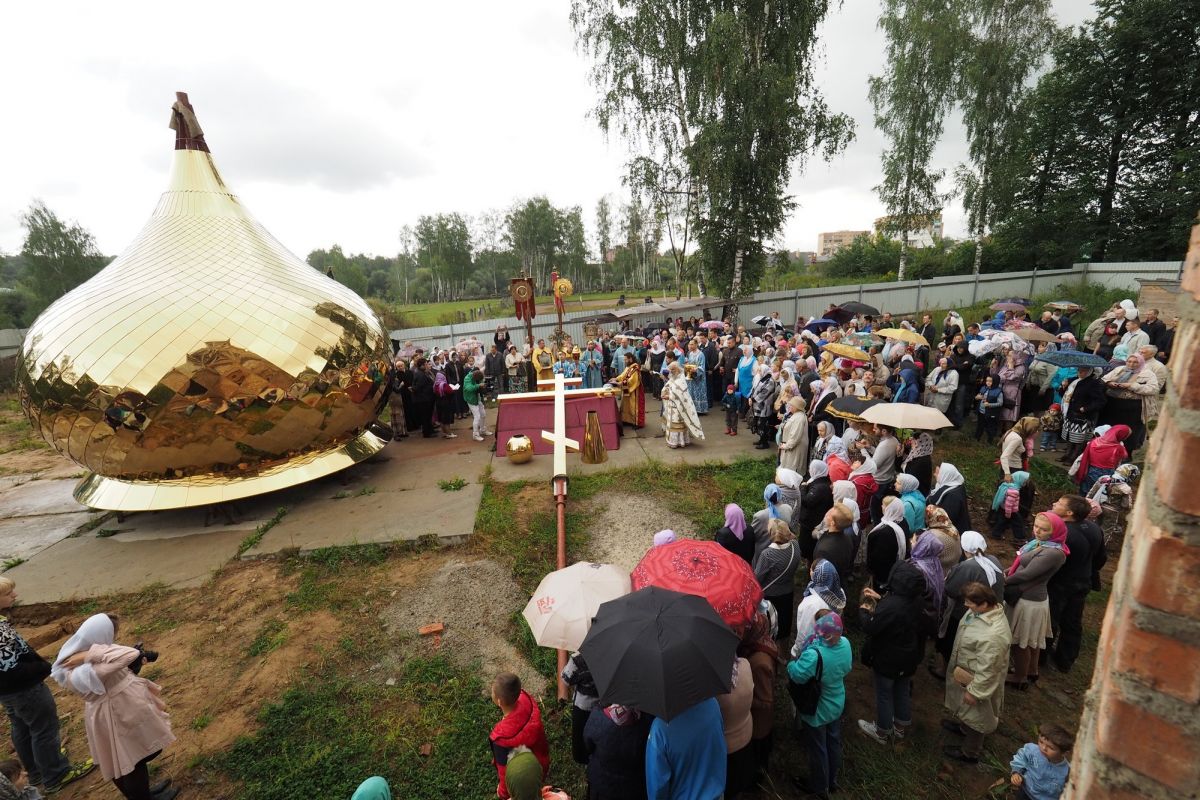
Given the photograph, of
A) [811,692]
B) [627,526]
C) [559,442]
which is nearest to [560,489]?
[559,442]

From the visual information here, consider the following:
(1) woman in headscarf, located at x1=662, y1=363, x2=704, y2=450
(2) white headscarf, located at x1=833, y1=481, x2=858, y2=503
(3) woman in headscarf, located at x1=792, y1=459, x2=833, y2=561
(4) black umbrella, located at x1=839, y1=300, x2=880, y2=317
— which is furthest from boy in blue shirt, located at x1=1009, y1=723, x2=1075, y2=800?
(4) black umbrella, located at x1=839, y1=300, x2=880, y2=317

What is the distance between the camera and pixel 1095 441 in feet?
20.8

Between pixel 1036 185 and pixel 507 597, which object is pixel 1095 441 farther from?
pixel 1036 185

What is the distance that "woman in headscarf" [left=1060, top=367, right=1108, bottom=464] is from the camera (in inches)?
300

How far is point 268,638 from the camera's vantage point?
536 cm

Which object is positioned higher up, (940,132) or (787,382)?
(940,132)

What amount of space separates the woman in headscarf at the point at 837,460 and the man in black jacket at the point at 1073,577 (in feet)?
6.06

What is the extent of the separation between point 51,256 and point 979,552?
5241 centimetres

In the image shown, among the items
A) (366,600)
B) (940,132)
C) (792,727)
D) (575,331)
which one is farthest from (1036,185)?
(366,600)

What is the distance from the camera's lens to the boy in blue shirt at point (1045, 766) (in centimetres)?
282

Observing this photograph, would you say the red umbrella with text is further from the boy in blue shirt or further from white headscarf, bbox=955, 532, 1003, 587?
white headscarf, bbox=955, 532, 1003, 587

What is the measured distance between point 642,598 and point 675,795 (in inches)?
40.4

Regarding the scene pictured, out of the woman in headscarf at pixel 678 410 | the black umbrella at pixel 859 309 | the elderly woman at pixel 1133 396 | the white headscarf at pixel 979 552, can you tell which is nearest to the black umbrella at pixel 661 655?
the white headscarf at pixel 979 552

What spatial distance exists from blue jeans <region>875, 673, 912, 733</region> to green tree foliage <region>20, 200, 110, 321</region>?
50.2m
